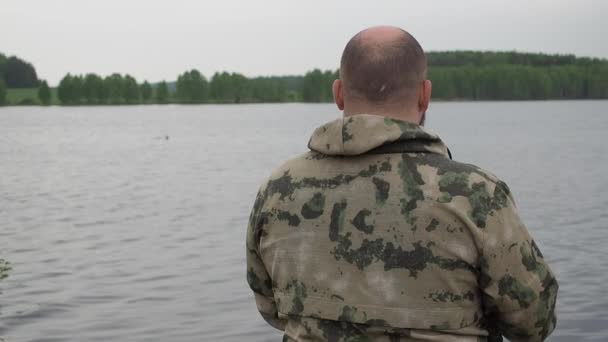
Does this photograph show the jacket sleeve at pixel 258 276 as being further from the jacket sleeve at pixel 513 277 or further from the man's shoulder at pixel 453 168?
the jacket sleeve at pixel 513 277

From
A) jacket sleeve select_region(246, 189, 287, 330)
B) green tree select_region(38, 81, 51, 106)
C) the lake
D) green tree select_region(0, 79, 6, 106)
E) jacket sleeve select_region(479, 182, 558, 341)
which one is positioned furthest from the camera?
green tree select_region(38, 81, 51, 106)

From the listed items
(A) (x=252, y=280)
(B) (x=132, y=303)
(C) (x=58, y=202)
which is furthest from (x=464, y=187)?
(C) (x=58, y=202)

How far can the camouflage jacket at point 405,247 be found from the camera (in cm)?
318

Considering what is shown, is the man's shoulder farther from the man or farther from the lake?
the lake

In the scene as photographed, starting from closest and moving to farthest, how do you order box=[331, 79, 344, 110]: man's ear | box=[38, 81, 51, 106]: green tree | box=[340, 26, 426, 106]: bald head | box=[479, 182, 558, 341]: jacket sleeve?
box=[479, 182, 558, 341]: jacket sleeve < box=[340, 26, 426, 106]: bald head < box=[331, 79, 344, 110]: man's ear < box=[38, 81, 51, 106]: green tree

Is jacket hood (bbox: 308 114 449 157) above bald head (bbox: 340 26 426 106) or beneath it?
beneath

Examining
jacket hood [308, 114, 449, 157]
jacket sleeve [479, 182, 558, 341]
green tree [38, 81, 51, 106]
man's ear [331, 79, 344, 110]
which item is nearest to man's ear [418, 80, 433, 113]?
jacket hood [308, 114, 449, 157]

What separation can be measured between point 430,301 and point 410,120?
634 mm

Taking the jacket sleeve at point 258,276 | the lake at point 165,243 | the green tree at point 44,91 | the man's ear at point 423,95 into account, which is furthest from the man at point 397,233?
the green tree at point 44,91

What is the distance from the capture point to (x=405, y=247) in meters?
3.21

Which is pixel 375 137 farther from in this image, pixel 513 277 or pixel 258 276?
pixel 258 276

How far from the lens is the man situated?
3182 mm

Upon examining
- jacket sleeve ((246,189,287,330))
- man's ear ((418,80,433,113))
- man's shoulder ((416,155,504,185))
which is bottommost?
jacket sleeve ((246,189,287,330))

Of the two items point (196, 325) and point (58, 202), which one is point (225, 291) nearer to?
point (196, 325)
